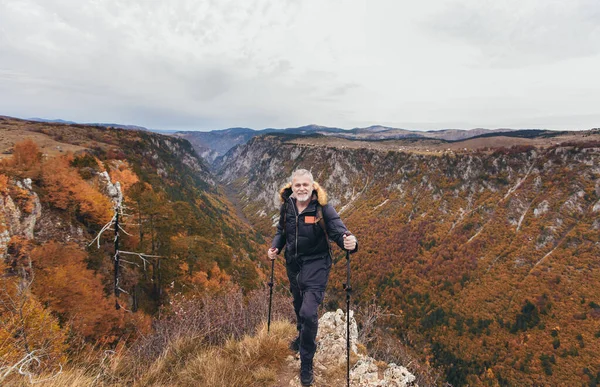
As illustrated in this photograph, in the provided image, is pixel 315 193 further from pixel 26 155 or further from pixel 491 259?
pixel 491 259

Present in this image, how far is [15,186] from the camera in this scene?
1933 centimetres

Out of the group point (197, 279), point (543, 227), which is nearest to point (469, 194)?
point (543, 227)

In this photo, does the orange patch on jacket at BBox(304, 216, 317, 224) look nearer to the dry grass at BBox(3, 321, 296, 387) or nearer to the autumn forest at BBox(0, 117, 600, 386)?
the dry grass at BBox(3, 321, 296, 387)

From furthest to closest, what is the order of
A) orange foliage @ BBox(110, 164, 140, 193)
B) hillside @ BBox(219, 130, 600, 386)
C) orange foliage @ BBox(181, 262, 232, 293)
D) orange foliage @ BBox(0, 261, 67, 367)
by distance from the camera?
hillside @ BBox(219, 130, 600, 386)
orange foliage @ BBox(110, 164, 140, 193)
orange foliage @ BBox(181, 262, 232, 293)
orange foliage @ BBox(0, 261, 67, 367)

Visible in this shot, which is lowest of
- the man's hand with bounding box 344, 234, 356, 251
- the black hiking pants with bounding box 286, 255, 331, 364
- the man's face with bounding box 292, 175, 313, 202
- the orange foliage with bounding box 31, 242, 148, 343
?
the orange foliage with bounding box 31, 242, 148, 343

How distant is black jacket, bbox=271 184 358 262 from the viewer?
4961 mm

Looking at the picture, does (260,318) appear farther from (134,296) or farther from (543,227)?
(543,227)

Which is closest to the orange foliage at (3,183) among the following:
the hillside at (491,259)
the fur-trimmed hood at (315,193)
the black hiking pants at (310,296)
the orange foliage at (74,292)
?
the orange foliage at (74,292)

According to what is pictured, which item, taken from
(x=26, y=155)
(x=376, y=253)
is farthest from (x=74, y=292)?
(x=376, y=253)

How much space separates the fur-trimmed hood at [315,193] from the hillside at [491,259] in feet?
284

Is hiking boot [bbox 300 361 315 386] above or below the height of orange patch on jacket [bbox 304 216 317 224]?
below

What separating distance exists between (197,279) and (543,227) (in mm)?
130918

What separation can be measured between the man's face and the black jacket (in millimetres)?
184

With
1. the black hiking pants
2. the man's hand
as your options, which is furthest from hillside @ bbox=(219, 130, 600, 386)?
the man's hand
